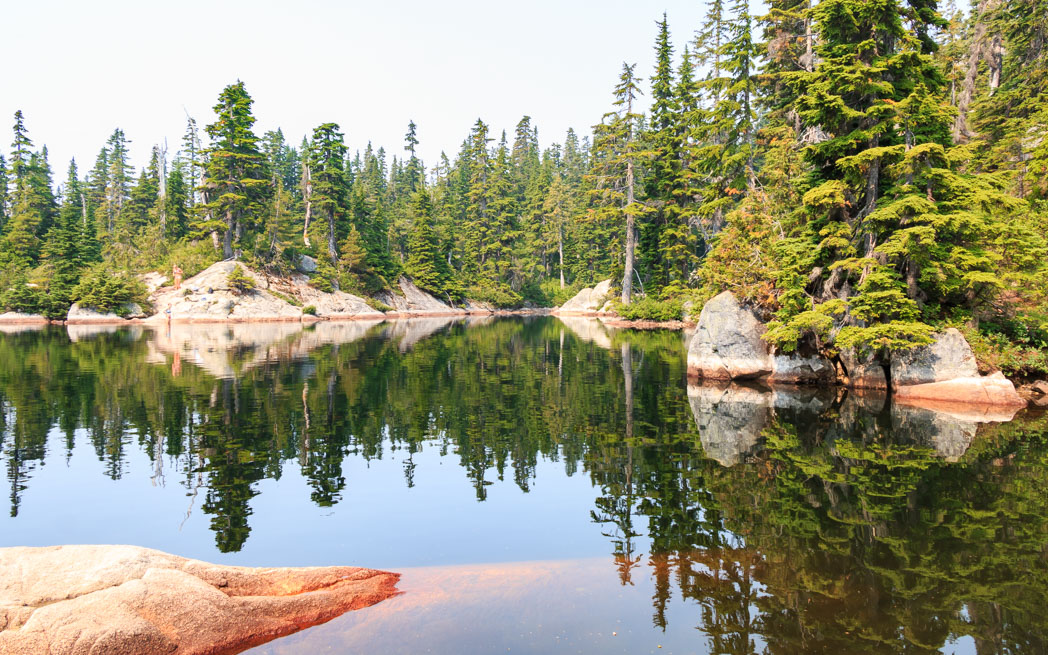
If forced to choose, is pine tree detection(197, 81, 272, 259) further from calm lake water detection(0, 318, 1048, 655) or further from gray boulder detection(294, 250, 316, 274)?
calm lake water detection(0, 318, 1048, 655)

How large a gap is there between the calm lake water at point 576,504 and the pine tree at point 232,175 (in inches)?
1544

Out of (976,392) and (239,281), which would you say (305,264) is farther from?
(976,392)

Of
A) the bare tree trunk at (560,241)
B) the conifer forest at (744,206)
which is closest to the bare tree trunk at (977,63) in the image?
the conifer forest at (744,206)

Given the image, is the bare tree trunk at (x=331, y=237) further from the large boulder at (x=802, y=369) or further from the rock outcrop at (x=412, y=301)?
the large boulder at (x=802, y=369)

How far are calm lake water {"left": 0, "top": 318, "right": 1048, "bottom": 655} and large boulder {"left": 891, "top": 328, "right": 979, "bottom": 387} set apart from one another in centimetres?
191

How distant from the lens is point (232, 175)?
184ft

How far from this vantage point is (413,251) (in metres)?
71.9

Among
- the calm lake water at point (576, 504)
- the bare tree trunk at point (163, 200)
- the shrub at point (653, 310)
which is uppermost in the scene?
the bare tree trunk at point (163, 200)

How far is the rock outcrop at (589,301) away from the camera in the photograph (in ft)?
217

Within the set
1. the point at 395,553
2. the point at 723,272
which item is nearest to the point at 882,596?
the point at 395,553

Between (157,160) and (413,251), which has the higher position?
(157,160)

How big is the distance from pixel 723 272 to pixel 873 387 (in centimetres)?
794

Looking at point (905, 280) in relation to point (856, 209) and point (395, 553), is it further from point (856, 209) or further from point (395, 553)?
point (395, 553)

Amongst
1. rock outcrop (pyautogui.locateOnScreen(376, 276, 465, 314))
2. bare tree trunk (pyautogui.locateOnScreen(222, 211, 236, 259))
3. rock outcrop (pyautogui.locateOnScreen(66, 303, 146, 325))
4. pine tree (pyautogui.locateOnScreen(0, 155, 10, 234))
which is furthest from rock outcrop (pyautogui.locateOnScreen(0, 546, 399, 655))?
pine tree (pyautogui.locateOnScreen(0, 155, 10, 234))
